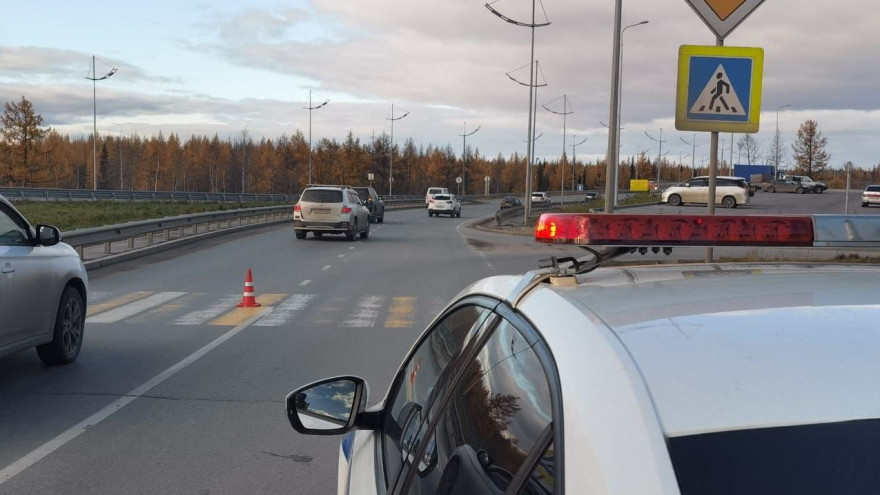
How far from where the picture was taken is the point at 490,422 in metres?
2.02

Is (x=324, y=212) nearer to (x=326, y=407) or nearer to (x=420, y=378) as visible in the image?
(x=326, y=407)

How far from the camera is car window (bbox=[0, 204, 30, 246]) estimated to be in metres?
7.71

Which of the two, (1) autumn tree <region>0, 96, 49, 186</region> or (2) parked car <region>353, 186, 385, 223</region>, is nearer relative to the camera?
(2) parked car <region>353, 186, 385, 223</region>

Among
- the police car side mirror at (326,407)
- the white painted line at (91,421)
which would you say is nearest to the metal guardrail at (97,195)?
the white painted line at (91,421)

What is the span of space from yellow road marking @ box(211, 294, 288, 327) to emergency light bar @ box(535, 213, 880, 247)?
32.1 feet

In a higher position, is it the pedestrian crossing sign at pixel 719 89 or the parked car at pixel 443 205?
the pedestrian crossing sign at pixel 719 89

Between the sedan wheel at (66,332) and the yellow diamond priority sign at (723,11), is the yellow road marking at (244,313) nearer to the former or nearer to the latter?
the sedan wheel at (66,332)

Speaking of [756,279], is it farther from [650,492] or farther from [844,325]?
[650,492]

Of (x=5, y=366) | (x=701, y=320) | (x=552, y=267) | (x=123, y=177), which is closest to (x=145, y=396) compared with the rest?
(x=5, y=366)

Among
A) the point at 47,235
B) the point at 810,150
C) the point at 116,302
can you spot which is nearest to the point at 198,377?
the point at 47,235

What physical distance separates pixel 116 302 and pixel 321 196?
56.2ft

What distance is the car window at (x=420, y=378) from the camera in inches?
105

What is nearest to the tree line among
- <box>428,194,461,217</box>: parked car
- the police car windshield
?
<box>428,194,461,217</box>: parked car

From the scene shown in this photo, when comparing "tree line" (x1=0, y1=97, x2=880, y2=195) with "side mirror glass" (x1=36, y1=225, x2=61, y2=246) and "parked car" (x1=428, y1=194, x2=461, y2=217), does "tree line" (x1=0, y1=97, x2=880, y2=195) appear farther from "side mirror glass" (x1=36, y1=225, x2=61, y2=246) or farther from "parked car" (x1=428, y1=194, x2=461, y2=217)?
"side mirror glass" (x1=36, y1=225, x2=61, y2=246)
